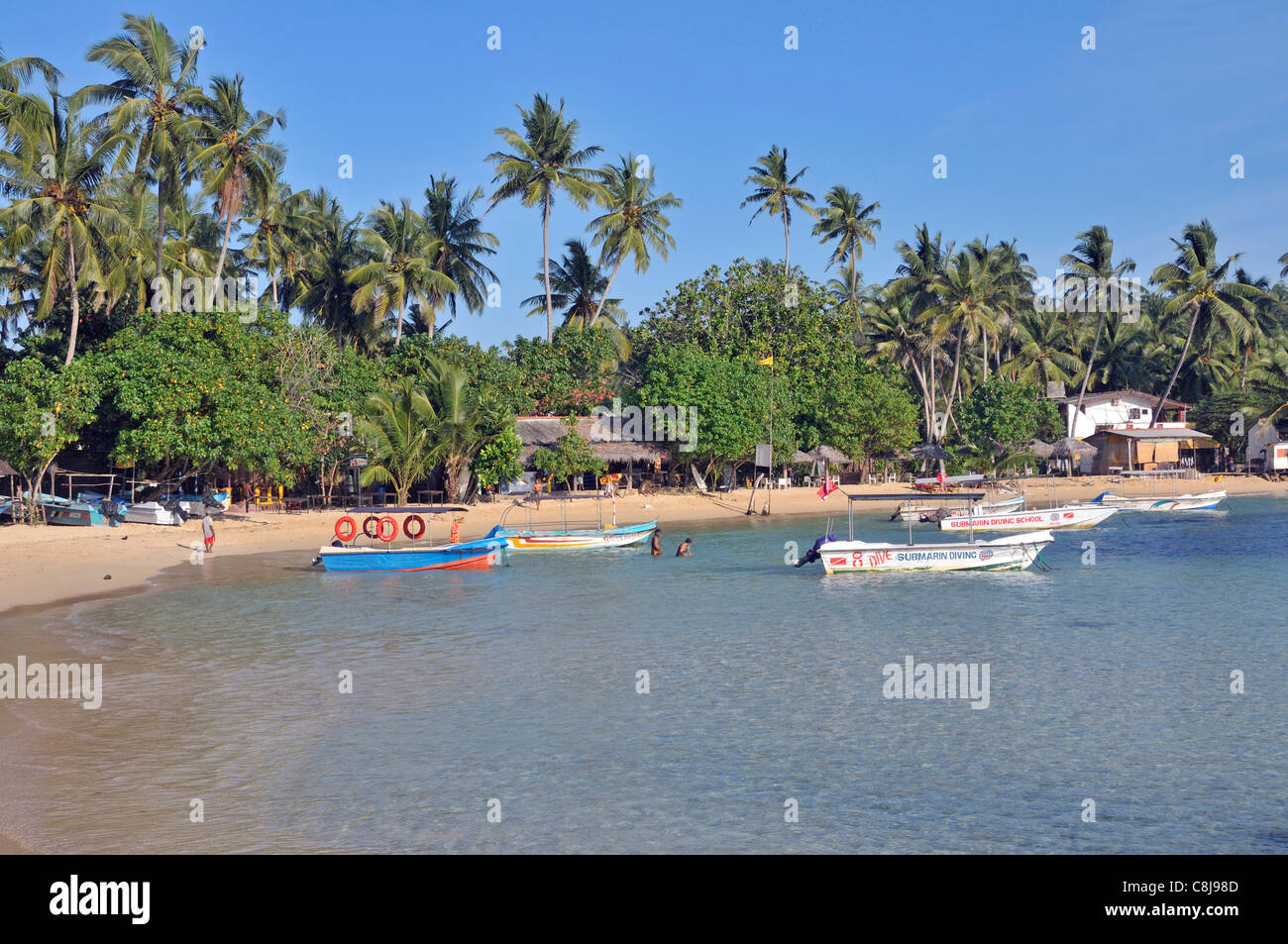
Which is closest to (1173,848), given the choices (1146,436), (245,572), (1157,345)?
(245,572)

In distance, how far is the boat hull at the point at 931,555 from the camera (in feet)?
88.9

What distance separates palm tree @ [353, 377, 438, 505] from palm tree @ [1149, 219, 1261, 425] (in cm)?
4717

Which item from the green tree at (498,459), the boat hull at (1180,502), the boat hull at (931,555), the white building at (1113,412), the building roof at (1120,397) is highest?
the building roof at (1120,397)

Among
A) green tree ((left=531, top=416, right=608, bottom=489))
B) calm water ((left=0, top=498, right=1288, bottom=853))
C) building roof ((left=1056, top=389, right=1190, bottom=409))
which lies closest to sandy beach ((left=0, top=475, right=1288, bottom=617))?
green tree ((left=531, top=416, right=608, bottom=489))

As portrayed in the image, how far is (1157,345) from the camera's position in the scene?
246 feet

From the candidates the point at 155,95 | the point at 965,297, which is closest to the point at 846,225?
the point at 965,297

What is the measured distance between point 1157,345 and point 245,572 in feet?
225

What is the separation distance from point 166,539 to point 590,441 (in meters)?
21.4

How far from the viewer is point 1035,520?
128ft

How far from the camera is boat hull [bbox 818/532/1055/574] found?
88.9ft
